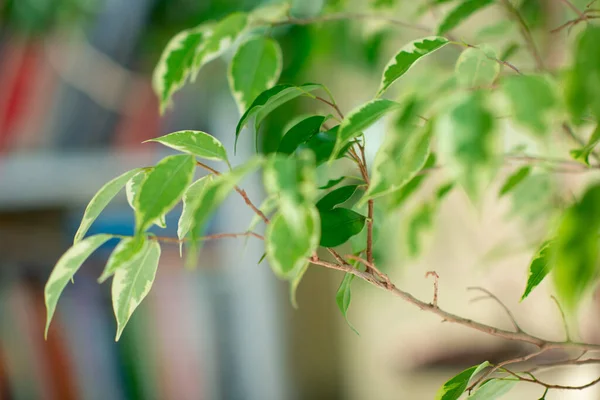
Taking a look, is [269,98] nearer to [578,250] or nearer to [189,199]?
[189,199]

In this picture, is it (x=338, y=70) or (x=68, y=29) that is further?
(x=338, y=70)

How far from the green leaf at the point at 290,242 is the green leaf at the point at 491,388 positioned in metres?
0.18

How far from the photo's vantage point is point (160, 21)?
1.27 m

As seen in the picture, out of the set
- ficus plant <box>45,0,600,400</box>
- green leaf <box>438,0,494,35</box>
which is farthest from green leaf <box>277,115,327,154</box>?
green leaf <box>438,0,494,35</box>

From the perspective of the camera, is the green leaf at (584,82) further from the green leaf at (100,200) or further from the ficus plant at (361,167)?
the green leaf at (100,200)

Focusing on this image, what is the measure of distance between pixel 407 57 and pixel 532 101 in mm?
150

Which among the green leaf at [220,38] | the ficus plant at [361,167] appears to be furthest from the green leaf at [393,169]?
the green leaf at [220,38]

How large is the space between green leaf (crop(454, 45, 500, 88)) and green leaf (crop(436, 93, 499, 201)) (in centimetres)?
13

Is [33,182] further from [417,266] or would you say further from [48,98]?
[417,266]

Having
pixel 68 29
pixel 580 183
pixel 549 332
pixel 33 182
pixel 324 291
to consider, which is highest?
pixel 68 29

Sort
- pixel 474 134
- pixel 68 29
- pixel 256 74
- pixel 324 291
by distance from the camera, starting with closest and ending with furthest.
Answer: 1. pixel 474 134
2. pixel 256 74
3. pixel 68 29
4. pixel 324 291

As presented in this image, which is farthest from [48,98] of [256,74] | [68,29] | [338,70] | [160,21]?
[256,74]

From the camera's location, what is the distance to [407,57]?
38cm

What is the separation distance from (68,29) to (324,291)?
796 millimetres
